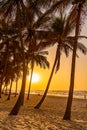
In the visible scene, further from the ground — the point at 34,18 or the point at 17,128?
the point at 34,18

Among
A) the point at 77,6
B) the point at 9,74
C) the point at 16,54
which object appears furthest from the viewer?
the point at 9,74

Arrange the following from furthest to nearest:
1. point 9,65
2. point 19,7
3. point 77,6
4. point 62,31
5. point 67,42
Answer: point 9,65 < point 67,42 < point 62,31 < point 19,7 < point 77,6

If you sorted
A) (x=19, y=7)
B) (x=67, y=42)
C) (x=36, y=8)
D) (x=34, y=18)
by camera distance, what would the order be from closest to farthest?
(x=19, y=7) → (x=36, y=8) → (x=34, y=18) → (x=67, y=42)

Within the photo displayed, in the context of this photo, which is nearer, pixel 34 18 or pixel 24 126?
pixel 24 126

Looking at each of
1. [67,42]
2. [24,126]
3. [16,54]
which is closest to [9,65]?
[16,54]

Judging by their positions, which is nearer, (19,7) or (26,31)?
(19,7)

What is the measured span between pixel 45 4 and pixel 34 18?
13.3ft

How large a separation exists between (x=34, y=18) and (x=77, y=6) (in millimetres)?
5708

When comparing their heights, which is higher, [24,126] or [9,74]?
[9,74]

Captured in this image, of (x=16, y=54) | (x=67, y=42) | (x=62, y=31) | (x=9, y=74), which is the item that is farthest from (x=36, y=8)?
(x=9, y=74)

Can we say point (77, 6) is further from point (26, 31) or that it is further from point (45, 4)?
point (26, 31)

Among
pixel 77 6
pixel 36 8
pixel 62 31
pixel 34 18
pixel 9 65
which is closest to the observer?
pixel 77 6

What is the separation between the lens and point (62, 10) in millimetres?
18422

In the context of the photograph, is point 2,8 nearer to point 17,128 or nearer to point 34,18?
point 34,18
